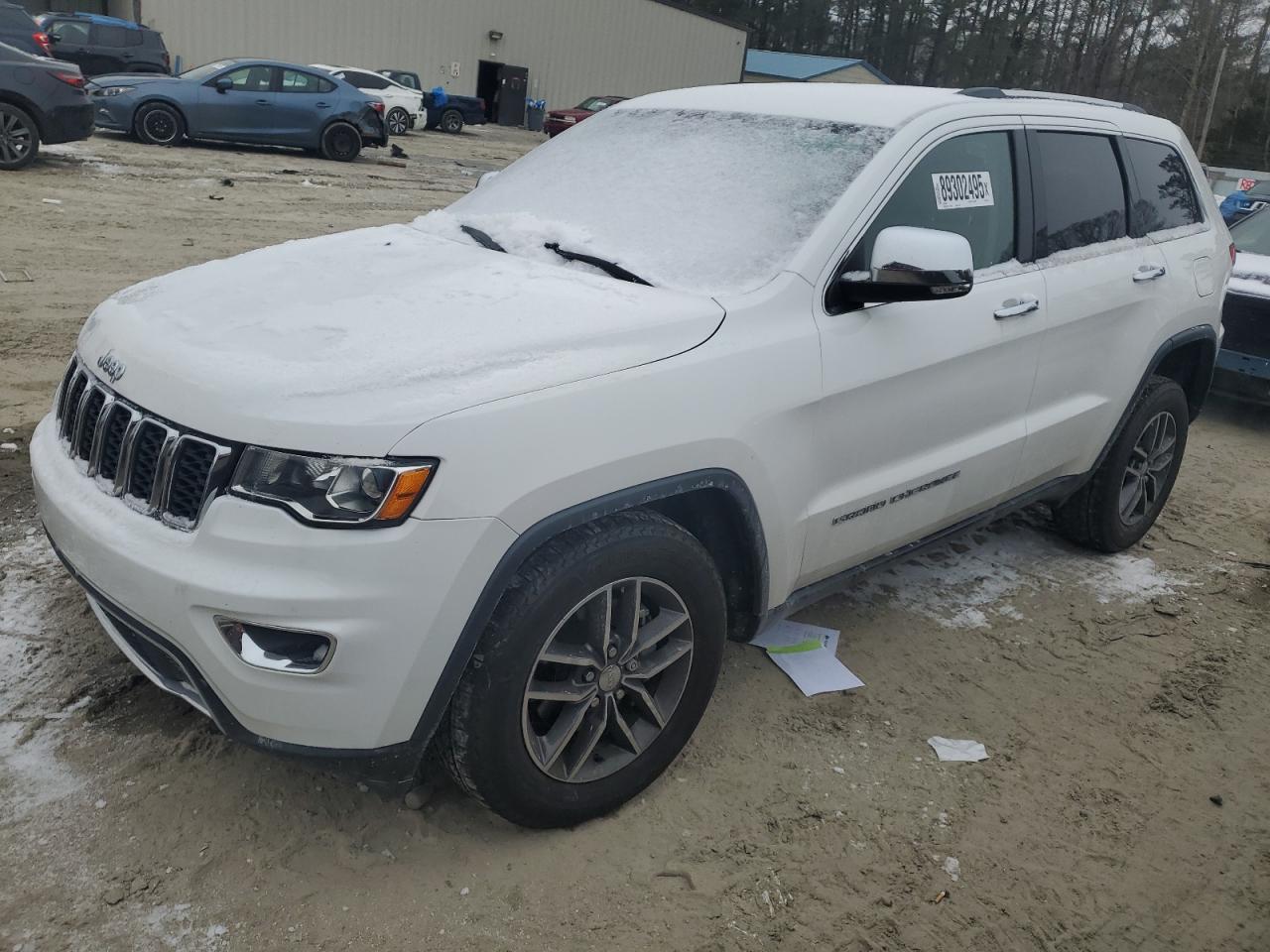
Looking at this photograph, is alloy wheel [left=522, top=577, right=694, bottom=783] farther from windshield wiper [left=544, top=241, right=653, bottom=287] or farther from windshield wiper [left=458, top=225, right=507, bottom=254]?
windshield wiper [left=458, top=225, right=507, bottom=254]

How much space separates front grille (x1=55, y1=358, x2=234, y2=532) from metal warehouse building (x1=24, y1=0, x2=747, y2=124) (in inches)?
1135

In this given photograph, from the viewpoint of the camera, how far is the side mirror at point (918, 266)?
9.32 ft

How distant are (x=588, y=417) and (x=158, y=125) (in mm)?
15254

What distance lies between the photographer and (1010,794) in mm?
3143

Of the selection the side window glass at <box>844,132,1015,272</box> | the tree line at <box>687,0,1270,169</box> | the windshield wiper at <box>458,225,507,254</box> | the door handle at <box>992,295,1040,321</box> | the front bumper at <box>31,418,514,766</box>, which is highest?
the tree line at <box>687,0,1270,169</box>

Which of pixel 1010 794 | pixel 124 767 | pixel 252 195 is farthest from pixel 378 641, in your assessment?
pixel 252 195

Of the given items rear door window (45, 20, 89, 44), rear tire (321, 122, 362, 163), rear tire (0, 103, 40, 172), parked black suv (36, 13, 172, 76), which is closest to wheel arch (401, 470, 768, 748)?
rear tire (0, 103, 40, 172)

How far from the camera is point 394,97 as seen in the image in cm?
2419

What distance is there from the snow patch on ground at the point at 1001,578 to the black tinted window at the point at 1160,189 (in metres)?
1.48

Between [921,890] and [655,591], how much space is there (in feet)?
3.39

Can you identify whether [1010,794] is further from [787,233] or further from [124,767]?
[124,767]

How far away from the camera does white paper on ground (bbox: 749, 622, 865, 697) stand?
3602mm

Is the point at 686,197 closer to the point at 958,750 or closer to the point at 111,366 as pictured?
the point at 111,366

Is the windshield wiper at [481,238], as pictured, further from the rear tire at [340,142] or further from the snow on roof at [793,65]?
the snow on roof at [793,65]
